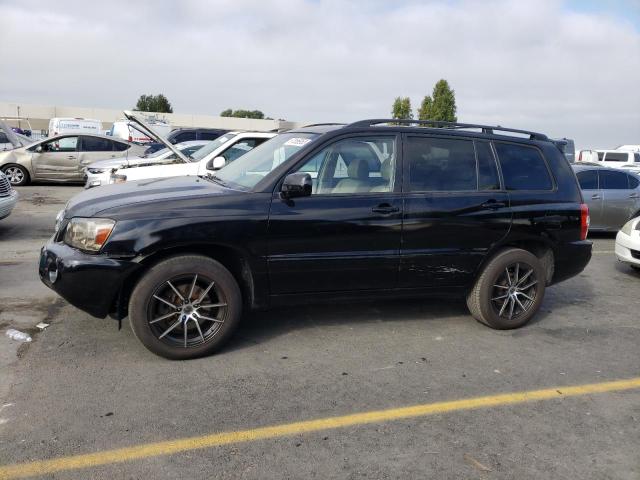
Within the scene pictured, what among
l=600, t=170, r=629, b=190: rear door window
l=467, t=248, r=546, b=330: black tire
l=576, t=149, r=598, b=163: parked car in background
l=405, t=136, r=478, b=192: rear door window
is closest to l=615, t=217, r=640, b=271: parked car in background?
l=467, t=248, r=546, b=330: black tire

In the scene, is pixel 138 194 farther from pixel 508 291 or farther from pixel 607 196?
pixel 607 196

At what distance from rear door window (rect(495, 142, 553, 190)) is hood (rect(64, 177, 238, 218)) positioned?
2524 mm

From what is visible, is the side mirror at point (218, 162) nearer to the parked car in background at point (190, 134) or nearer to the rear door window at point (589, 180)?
the rear door window at point (589, 180)

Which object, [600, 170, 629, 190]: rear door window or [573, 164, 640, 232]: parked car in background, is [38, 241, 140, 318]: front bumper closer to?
[573, 164, 640, 232]: parked car in background

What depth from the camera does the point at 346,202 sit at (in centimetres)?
464

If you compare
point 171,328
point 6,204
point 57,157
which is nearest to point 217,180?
point 171,328

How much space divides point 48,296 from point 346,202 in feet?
10.7

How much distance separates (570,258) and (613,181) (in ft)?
22.5

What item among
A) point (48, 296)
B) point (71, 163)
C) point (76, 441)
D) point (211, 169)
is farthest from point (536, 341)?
point (71, 163)

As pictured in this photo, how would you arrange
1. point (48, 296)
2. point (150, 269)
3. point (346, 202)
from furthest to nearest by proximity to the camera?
1. point (48, 296)
2. point (346, 202)
3. point (150, 269)

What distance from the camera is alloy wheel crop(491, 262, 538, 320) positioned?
531 cm

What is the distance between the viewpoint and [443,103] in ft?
149

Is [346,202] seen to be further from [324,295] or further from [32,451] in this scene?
[32,451]

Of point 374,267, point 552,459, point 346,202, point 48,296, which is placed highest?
point 346,202
